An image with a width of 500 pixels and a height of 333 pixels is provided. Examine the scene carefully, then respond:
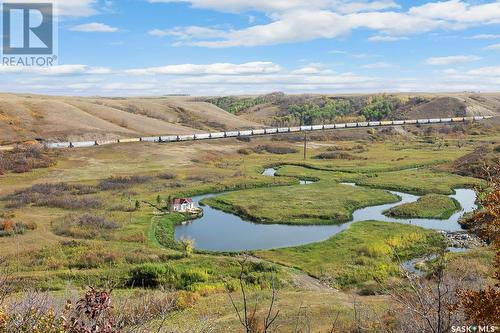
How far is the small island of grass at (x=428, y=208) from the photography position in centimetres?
5497

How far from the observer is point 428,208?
5719 centimetres

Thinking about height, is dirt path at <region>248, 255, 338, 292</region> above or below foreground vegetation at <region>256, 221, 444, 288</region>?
below

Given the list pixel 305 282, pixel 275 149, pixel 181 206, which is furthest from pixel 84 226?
pixel 275 149

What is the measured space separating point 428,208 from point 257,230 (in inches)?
879

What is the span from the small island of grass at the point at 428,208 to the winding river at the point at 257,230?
976 millimetres

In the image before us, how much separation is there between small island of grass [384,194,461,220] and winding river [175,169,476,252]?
98 cm

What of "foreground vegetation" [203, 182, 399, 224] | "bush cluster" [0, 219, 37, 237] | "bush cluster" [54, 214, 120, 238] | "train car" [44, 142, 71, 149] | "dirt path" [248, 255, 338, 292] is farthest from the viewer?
"train car" [44, 142, 71, 149]

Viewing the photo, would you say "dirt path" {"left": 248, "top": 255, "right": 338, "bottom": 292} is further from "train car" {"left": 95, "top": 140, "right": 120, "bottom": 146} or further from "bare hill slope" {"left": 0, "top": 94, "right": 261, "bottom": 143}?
"bare hill slope" {"left": 0, "top": 94, "right": 261, "bottom": 143}

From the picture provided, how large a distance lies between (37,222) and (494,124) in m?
154

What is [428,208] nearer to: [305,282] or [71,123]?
[305,282]

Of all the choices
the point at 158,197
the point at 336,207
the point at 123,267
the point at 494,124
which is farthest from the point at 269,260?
the point at 494,124

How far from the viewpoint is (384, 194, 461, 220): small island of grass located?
180 feet

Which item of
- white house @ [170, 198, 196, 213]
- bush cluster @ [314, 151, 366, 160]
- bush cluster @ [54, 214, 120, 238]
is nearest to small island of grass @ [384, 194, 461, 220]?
white house @ [170, 198, 196, 213]

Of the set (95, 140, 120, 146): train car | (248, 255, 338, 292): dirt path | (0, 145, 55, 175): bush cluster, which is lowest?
(248, 255, 338, 292): dirt path
